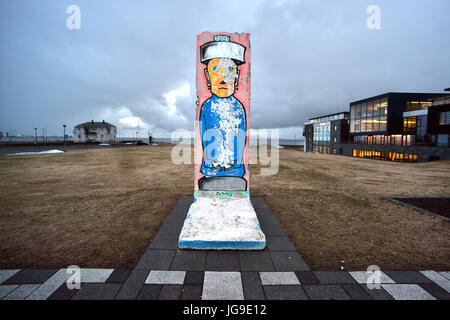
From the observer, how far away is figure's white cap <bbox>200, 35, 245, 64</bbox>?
18.4 feet

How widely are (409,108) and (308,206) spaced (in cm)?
4055

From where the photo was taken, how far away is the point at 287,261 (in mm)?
3477

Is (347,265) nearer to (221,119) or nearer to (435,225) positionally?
(435,225)

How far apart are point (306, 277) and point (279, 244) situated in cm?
101

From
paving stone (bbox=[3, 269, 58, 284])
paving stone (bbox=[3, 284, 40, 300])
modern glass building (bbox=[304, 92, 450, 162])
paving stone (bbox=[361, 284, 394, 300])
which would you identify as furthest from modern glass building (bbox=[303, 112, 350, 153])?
paving stone (bbox=[3, 284, 40, 300])

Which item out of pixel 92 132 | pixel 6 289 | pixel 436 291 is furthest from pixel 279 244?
pixel 92 132

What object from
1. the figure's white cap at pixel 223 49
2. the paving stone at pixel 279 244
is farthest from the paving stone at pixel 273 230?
the figure's white cap at pixel 223 49

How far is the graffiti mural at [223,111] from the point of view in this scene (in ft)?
18.5

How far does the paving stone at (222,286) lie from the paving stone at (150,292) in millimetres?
686

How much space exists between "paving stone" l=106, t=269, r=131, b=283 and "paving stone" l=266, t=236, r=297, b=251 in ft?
8.92

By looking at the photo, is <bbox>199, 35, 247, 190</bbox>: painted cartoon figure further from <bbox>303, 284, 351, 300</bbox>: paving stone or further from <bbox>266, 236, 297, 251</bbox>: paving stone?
<bbox>303, 284, 351, 300</bbox>: paving stone
